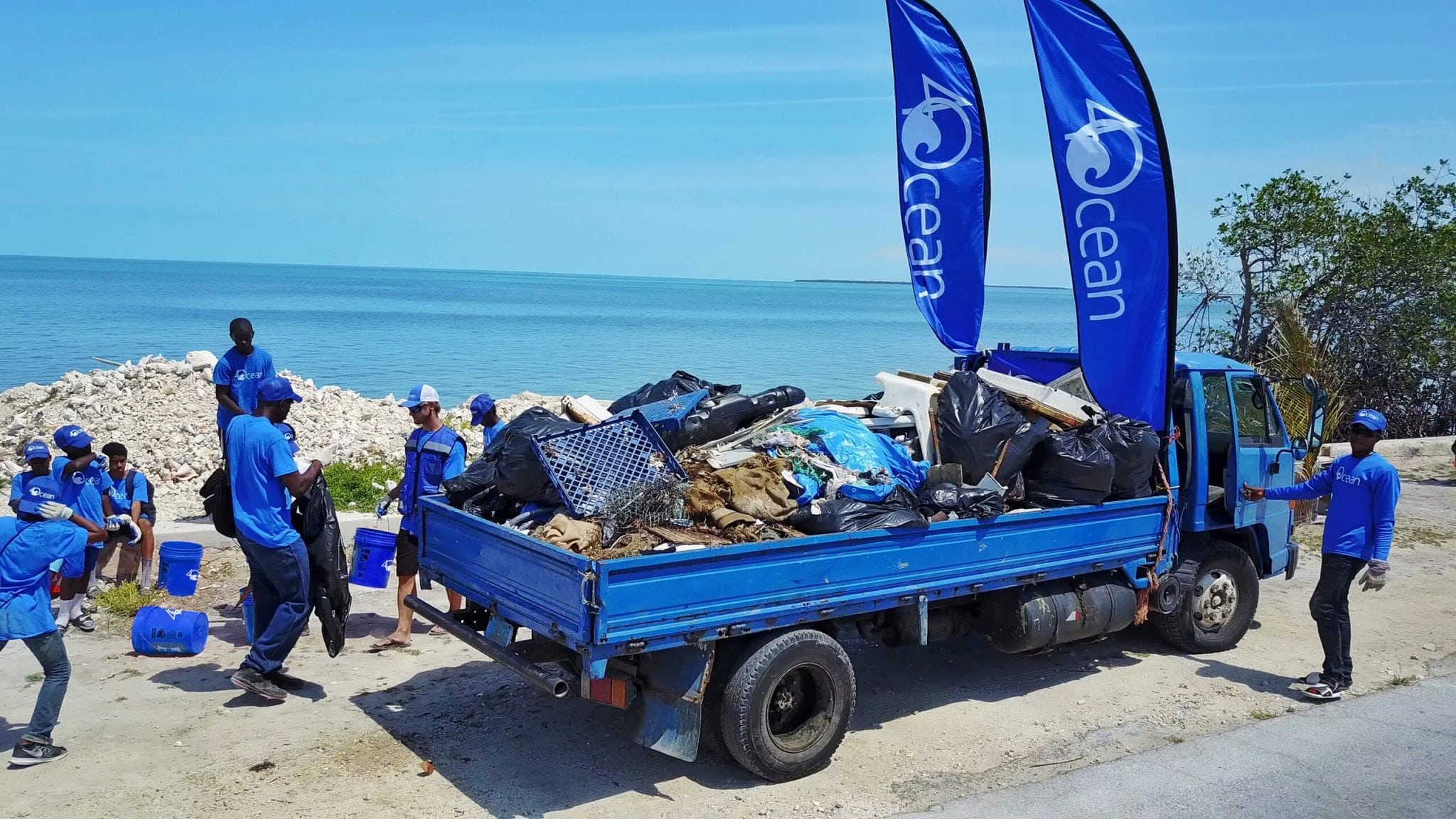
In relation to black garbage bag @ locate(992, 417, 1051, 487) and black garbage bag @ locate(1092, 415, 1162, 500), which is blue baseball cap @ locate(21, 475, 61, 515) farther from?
black garbage bag @ locate(1092, 415, 1162, 500)

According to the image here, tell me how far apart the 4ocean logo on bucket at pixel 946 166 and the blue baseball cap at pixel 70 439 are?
6.20 metres

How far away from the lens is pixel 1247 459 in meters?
7.53

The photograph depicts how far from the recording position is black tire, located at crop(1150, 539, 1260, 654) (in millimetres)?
7496

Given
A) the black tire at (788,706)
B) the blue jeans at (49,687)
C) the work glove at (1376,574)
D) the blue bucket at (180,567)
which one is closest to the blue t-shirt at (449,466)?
the blue bucket at (180,567)

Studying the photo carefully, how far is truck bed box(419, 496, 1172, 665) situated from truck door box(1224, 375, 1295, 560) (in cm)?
130

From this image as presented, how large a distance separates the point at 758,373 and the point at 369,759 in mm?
33985

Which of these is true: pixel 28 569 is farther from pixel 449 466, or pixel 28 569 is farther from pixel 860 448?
pixel 860 448

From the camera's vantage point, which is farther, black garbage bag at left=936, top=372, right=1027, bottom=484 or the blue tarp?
black garbage bag at left=936, top=372, right=1027, bottom=484

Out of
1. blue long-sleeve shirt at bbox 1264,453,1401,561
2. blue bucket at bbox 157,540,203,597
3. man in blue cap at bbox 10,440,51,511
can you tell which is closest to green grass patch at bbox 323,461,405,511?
blue bucket at bbox 157,540,203,597

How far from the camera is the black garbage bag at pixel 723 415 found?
6738mm

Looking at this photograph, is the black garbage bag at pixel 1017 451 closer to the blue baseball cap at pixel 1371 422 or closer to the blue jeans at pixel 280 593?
the blue baseball cap at pixel 1371 422

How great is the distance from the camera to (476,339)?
5628cm

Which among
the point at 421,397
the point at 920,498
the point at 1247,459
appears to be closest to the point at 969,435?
the point at 920,498

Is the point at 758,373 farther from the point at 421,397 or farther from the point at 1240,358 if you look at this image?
the point at 421,397
